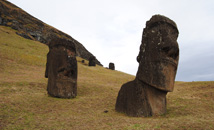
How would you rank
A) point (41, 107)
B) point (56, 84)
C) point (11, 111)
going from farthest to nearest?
point (56, 84) < point (41, 107) < point (11, 111)

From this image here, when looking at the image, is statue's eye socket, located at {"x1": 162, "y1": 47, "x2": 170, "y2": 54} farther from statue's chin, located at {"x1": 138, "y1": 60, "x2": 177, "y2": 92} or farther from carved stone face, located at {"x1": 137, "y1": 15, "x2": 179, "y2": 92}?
statue's chin, located at {"x1": 138, "y1": 60, "x2": 177, "y2": 92}

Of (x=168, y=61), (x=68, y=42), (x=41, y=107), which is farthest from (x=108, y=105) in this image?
(x=68, y=42)

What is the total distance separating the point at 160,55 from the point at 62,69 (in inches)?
294

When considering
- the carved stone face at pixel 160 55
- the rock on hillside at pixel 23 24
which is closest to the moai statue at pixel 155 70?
the carved stone face at pixel 160 55

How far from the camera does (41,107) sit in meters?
8.95

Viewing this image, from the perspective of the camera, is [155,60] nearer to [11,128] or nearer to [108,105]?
[108,105]

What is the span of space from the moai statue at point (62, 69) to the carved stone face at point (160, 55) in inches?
243

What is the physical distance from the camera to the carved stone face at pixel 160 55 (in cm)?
760

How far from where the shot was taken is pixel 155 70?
25.1 feet

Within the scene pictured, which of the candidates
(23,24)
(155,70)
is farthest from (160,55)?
(23,24)

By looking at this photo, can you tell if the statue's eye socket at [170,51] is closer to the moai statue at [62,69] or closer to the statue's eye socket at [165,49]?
the statue's eye socket at [165,49]

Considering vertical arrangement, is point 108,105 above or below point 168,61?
below

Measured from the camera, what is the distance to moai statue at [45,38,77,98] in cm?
1183

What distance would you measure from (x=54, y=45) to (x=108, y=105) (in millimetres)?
6396
